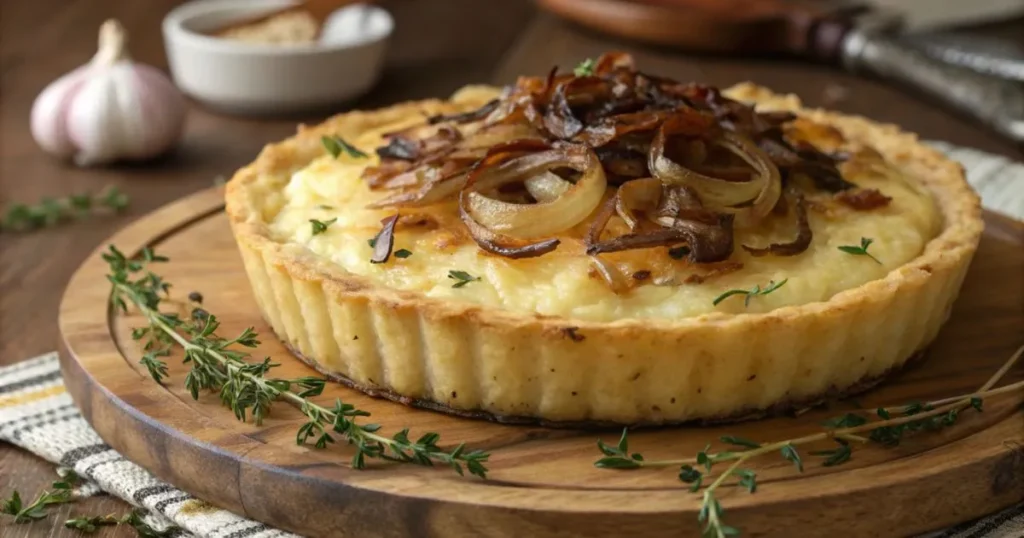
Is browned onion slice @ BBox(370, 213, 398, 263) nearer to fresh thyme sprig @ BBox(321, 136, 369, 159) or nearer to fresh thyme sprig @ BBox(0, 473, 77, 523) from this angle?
fresh thyme sprig @ BBox(321, 136, 369, 159)

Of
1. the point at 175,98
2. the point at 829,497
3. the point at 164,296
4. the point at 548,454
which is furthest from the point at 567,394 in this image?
the point at 175,98

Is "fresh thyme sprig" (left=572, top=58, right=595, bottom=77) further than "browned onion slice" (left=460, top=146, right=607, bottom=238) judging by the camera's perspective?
Yes

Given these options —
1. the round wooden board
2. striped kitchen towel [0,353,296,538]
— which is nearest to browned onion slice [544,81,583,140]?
the round wooden board

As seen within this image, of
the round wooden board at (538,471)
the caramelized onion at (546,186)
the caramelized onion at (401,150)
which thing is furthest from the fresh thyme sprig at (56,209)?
the caramelized onion at (546,186)

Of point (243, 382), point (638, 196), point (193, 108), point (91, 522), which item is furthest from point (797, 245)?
point (193, 108)

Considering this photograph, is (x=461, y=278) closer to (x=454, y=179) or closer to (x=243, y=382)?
(x=454, y=179)

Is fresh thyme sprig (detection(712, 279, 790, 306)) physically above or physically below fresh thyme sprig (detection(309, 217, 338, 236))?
above
